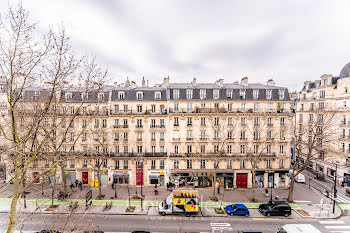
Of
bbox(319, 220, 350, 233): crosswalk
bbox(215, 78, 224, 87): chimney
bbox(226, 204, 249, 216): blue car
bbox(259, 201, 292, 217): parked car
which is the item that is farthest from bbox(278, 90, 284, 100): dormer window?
bbox(226, 204, 249, 216): blue car

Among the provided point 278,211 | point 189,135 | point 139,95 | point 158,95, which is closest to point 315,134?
point 278,211

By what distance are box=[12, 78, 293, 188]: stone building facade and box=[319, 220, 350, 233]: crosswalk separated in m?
11.2

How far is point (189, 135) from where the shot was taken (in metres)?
33.3

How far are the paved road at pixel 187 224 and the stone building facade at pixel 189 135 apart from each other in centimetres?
1058

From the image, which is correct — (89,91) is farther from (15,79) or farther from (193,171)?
(193,171)

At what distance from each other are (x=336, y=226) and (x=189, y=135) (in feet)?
69.7

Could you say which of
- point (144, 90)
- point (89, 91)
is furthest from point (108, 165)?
point (89, 91)

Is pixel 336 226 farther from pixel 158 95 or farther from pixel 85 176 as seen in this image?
pixel 85 176

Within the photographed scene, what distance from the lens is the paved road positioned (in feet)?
67.7

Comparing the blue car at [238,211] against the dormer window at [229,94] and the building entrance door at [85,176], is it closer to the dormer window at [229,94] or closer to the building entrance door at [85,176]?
the dormer window at [229,94]

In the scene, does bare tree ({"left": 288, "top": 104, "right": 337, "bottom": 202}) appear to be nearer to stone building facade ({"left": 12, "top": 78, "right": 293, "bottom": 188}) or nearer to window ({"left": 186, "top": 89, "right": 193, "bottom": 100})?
stone building facade ({"left": 12, "top": 78, "right": 293, "bottom": 188})

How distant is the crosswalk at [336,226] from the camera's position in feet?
68.3

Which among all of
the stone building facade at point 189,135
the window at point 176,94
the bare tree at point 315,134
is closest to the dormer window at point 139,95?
the stone building facade at point 189,135

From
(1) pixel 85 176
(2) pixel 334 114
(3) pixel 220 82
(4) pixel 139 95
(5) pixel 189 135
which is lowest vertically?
(1) pixel 85 176
